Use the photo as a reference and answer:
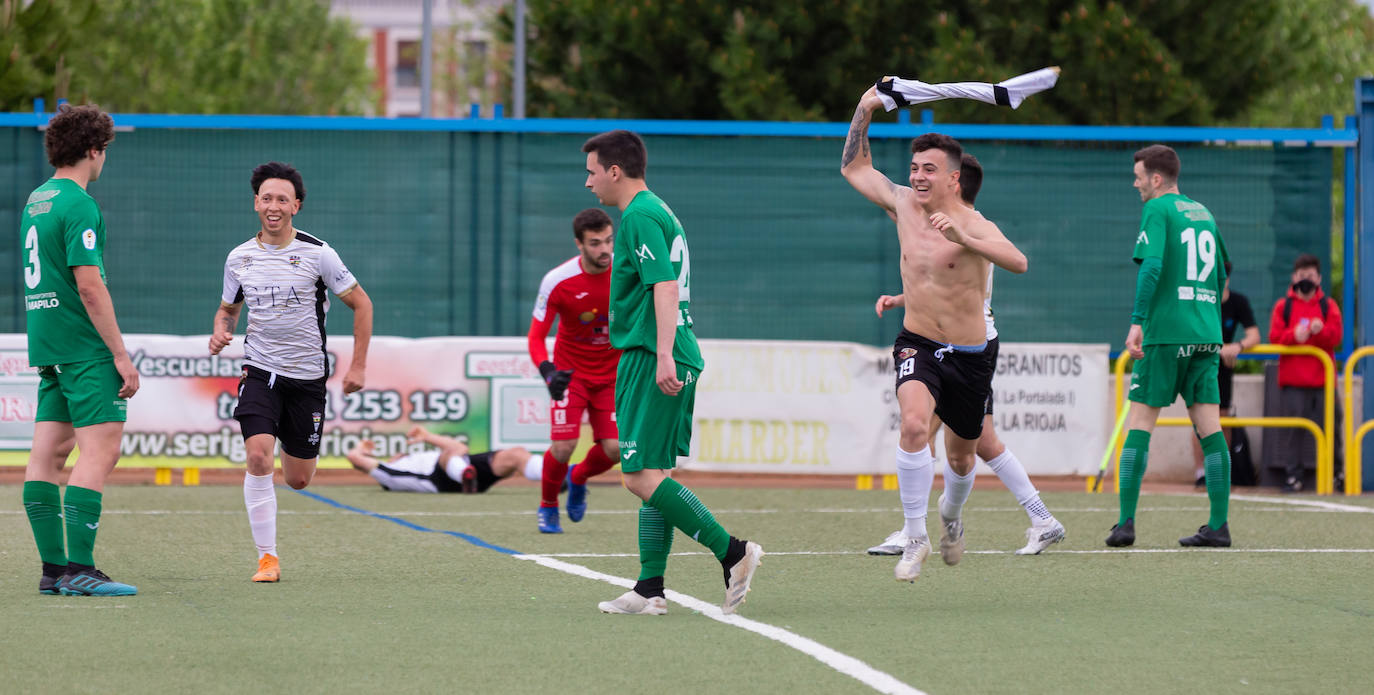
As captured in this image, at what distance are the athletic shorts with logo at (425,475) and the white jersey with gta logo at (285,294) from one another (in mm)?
5097

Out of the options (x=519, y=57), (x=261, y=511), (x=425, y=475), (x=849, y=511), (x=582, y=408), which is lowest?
(x=849, y=511)

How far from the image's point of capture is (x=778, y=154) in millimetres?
15469

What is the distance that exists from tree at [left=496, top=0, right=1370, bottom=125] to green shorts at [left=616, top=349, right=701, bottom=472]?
1343 cm

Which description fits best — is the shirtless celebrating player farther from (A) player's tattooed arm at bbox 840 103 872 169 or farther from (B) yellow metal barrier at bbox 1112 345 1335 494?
(B) yellow metal barrier at bbox 1112 345 1335 494

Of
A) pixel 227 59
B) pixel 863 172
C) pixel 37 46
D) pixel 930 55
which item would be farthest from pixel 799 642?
pixel 227 59

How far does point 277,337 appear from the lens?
8.16 meters

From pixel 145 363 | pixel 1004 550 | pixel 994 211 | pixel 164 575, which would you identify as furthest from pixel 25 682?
pixel 994 211

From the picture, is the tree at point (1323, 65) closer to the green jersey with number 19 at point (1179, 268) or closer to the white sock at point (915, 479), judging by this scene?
the green jersey with number 19 at point (1179, 268)

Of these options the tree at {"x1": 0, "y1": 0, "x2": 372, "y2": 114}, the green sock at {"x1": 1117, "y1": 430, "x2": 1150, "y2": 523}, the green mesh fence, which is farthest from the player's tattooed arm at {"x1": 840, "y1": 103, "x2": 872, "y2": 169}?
the tree at {"x1": 0, "y1": 0, "x2": 372, "y2": 114}

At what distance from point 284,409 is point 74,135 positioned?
156 centimetres

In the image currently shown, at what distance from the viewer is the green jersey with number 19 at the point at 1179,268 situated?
32.0ft

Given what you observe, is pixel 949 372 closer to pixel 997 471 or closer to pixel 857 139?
pixel 857 139

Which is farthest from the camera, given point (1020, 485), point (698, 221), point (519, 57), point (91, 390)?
point (519, 57)

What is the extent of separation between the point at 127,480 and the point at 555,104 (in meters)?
9.69
